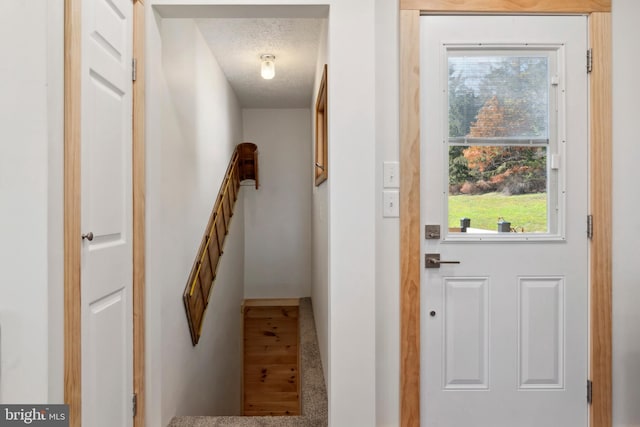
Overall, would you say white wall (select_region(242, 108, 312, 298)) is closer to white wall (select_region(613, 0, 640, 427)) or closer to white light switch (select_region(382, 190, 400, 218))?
white light switch (select_region(382, 190, 400, 218))

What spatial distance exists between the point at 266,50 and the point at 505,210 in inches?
90.5

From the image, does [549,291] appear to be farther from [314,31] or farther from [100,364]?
[314,31]

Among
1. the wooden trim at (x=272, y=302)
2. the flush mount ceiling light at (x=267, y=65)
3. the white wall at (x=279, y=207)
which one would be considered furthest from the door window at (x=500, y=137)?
the wooden trim at (x=272, y=302)

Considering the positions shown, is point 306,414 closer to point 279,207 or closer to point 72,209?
point 72,209

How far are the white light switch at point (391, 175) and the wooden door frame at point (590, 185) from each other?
24mm

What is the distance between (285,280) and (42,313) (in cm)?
413

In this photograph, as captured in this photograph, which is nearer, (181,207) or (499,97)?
(499,97)

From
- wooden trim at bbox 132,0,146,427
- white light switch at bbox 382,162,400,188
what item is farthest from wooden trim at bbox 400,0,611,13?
wooden trim at bbox 132,0,146,427

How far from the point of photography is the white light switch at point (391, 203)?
5.67ft

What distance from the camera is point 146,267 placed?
5.46 feet

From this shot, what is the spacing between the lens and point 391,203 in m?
1.73

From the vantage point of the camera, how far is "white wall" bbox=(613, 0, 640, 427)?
175 cm

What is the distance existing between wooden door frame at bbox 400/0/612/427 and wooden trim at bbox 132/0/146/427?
1123 millimetres

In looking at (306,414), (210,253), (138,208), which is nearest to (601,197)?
(306,414)
